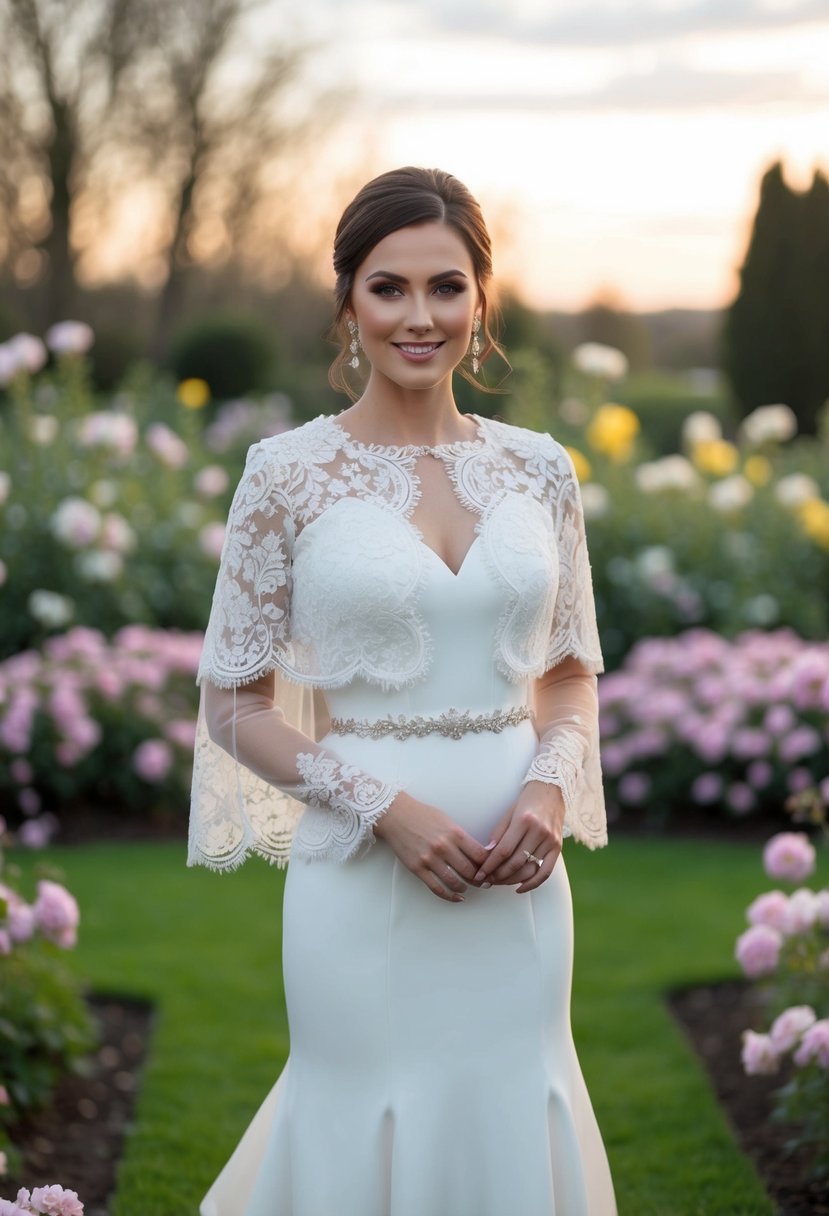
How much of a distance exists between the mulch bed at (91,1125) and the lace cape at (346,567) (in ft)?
5.06

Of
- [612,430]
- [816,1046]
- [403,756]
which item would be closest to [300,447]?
[403,756]

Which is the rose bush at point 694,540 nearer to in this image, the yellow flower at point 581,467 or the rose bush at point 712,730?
the yellow flower at point 581,467

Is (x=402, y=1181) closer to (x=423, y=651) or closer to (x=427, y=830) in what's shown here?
(x=427, y=830)

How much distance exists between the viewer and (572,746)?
2721mm

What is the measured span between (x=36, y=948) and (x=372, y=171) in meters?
23.2

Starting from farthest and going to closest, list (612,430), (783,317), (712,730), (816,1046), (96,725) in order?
(783,317)
(612,430)
(96,725)
(712,730)
(816,1046)

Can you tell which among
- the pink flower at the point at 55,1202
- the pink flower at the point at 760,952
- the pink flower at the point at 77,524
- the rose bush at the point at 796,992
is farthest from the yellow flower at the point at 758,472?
the pink flower at the point at 55,1202

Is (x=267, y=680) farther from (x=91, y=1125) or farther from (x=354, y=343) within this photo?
(x=91, y=1125)

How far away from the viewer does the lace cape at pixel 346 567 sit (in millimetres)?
2580

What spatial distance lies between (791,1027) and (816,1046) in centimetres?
13

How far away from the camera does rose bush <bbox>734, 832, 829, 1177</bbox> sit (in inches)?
147

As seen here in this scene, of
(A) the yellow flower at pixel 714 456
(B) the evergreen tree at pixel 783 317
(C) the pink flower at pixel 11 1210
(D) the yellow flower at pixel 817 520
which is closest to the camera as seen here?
(C) the pink flower at pixel 11 1210

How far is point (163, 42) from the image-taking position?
26.2 m

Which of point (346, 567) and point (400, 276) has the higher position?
point (400, 276)
